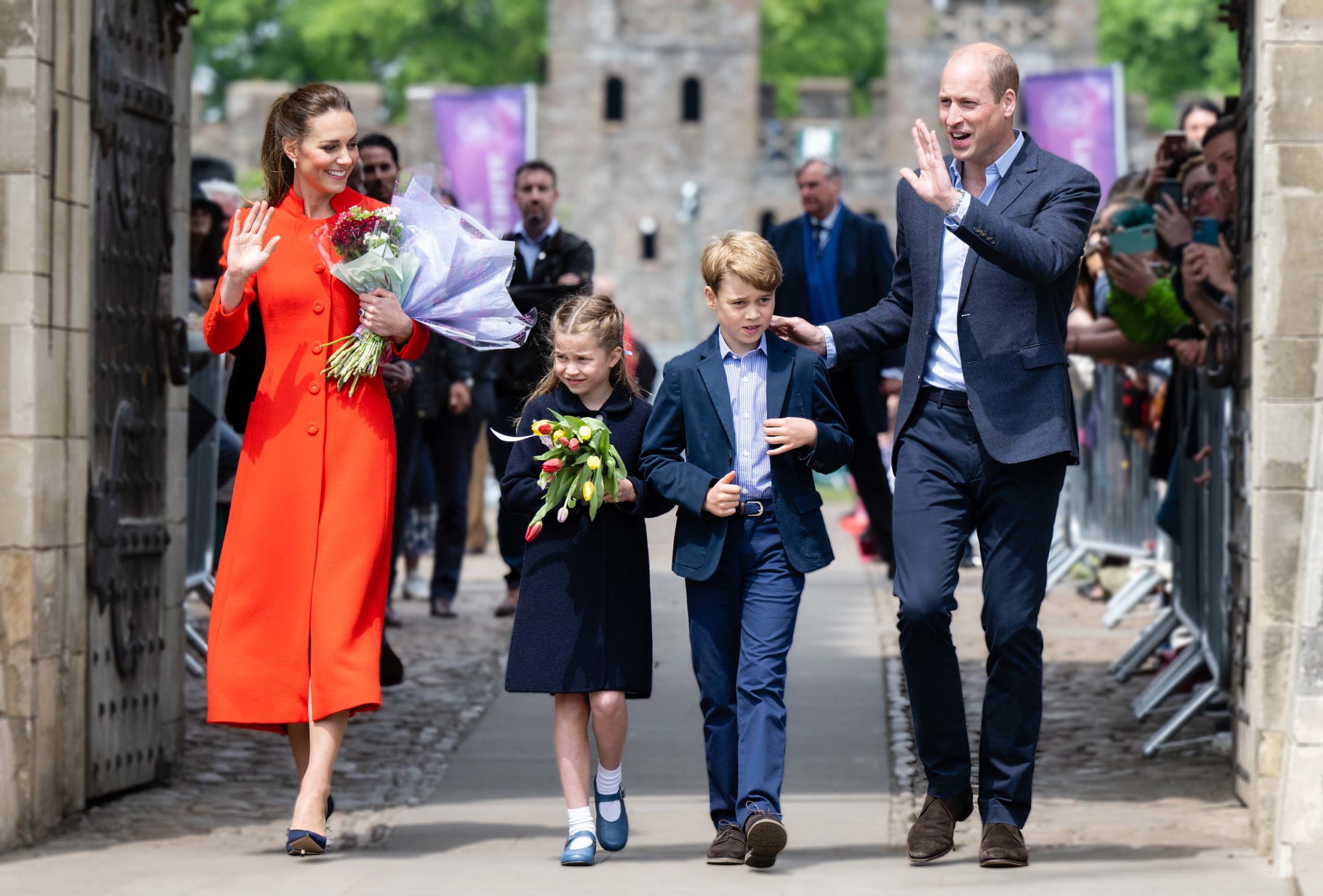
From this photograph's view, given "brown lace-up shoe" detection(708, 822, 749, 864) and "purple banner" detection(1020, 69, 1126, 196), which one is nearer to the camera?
"brown lace-up shoe" detection(708, 822, 749, 864)

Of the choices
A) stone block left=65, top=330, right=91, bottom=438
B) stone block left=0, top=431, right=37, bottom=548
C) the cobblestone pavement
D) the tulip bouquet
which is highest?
stone block left=65, top=330, right=91, bottom=438

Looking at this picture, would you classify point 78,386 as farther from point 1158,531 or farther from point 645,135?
point 645,135

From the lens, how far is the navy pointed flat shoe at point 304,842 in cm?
624

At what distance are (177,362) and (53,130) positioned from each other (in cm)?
129

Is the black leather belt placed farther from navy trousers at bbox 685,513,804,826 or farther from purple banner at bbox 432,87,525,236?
purple banner at bbox 432,87,525,236

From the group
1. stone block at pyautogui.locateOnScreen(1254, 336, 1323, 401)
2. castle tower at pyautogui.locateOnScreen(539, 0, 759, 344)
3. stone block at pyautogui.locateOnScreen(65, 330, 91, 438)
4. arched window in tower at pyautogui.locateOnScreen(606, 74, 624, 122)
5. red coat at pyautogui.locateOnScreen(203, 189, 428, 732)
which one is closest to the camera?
red coat at pyautogui.locateOnScreen(203, 189, 428, 732)

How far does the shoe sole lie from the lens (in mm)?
5988

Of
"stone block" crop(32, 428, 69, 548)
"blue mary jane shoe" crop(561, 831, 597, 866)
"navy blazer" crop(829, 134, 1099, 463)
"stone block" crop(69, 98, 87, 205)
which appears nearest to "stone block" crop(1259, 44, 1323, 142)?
"navy blazer" crop(829, 134, 1099, 463)

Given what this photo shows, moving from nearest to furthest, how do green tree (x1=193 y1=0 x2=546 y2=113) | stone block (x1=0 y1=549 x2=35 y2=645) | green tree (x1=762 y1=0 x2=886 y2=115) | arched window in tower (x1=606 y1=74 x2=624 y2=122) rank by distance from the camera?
stone block (x1=0 y1=549 x2=35 y2=645) → green tree (x1=193 y1=0 x2=546 y2=113) → arched window in tower (x1=606 y1=74 x2=624 y2=122) → green tree (x1=762 y1=0 x2=886 y2=115)

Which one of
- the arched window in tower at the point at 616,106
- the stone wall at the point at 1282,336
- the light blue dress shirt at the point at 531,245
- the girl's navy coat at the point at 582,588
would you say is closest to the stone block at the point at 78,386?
the girl's navy coat at the point at 582,588

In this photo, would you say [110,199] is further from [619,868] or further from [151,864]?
[619,868]

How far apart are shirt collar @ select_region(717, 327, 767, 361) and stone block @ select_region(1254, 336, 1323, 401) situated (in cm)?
152

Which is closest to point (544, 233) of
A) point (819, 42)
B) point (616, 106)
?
point (616, 106)

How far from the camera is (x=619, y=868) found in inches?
244
